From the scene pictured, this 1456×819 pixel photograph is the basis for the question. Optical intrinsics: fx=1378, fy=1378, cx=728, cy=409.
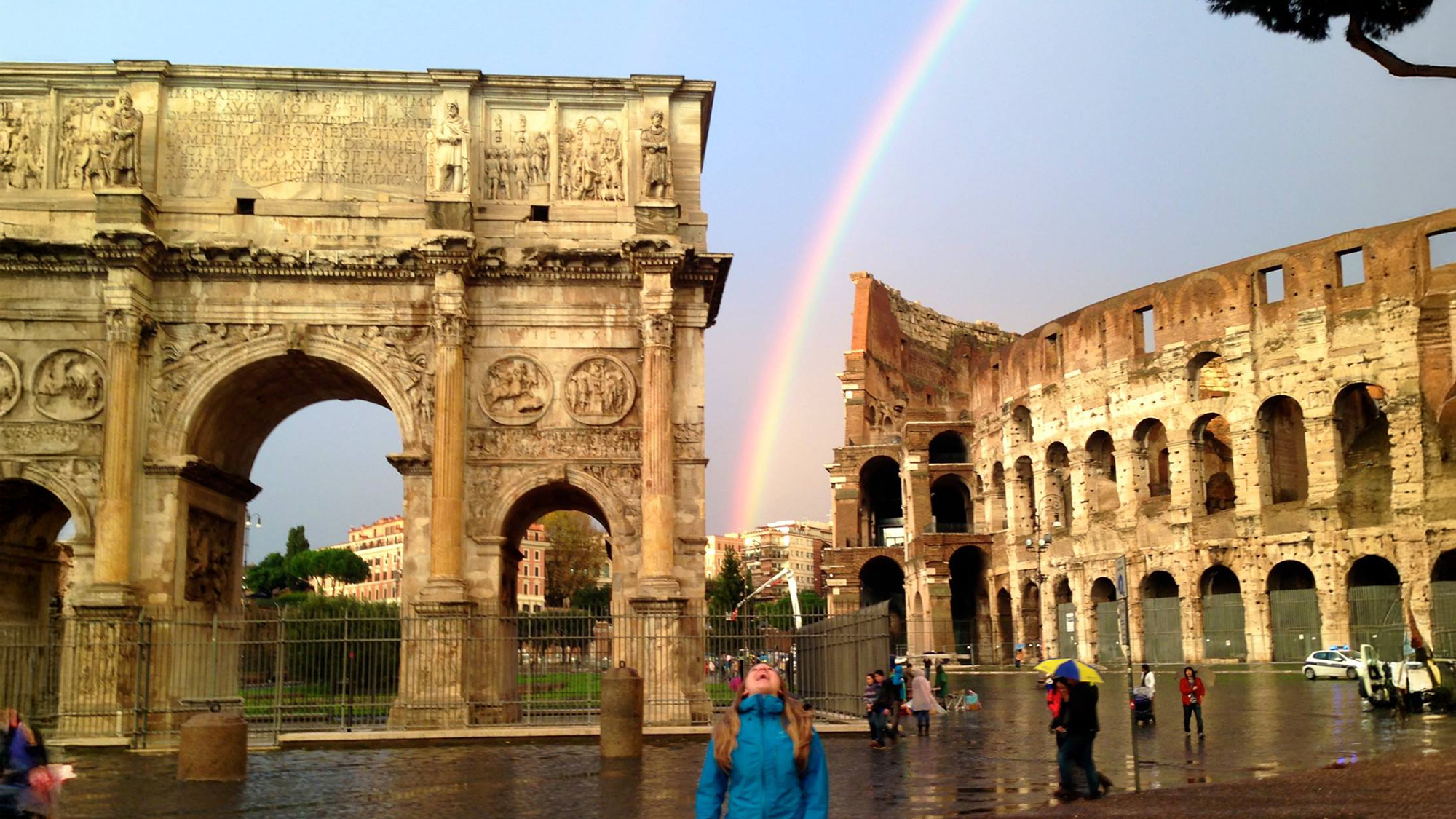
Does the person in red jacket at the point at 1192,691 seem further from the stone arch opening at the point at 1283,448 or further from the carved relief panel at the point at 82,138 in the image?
the stone arch opening at the point at 1283,448

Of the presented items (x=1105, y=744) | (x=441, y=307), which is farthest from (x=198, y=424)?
(x=1105, y=744)

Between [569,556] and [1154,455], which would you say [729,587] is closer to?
[569,556]

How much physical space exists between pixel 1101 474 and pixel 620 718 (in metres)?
33.9

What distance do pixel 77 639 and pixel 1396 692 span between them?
1929 cm

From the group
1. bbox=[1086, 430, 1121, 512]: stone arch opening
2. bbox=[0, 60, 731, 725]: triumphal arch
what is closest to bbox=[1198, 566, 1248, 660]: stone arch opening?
bbox=[1086, 430, 1121, 512]: stone arch opening

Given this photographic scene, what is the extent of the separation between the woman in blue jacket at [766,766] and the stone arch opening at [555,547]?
47.6 ft

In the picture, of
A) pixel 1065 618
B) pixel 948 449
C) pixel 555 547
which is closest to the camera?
pixel 1065 618

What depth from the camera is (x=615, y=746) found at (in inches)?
625

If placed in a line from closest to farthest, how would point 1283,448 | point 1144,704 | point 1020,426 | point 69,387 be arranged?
1. point 1144,704
2. point 69,387
3. point 1283,448
4. point 1020,426

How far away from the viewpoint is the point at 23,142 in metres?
20.8

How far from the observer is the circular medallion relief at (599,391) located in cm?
2080

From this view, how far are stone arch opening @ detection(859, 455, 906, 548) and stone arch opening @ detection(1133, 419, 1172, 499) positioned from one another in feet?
44.6

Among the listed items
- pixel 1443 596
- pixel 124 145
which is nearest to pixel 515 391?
pixel 124 145

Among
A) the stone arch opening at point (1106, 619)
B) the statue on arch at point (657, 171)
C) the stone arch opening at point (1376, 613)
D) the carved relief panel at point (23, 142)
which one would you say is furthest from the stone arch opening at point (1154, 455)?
the carved relief panel at point (23, 142)
